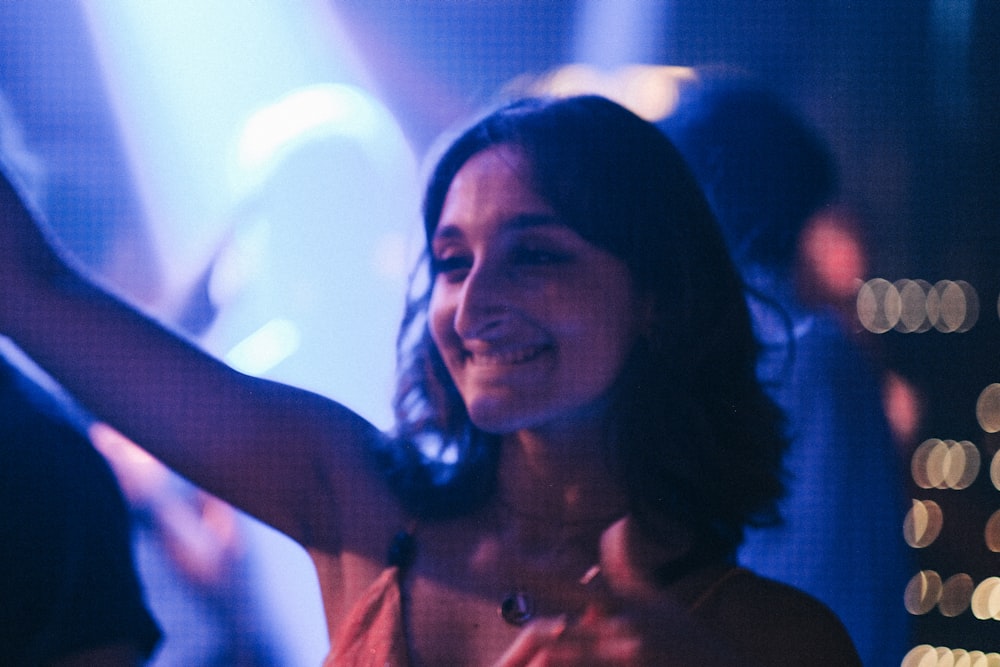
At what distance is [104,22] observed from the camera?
1.57 m

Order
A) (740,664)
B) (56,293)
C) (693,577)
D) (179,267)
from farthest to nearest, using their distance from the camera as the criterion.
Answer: (179,267), (56,293), (693,577), (740,664)

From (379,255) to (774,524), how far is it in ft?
2.58

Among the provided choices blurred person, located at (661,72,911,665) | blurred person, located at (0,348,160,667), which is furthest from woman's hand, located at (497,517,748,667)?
blurred person, located at (0,348,160,667)

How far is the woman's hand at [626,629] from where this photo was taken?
1.00 m

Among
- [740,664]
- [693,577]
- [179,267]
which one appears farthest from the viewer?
[179,267]

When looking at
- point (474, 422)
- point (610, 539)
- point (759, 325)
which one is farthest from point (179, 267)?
point (759, 325)

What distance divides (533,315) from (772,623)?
1.80 feet

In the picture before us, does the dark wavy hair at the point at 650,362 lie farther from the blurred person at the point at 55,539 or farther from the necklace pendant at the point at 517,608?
the blurred person at the point at 55,539

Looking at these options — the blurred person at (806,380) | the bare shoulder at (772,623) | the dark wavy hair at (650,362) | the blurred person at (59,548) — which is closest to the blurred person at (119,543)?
the blurred person at (59,548)

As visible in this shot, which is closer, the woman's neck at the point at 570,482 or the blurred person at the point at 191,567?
the woman's neck at the point at 570,482

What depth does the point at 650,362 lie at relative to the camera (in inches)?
54.2

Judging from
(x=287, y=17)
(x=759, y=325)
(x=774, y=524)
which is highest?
(x=287, y=17)

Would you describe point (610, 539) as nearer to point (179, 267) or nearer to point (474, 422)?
point (474, 422)

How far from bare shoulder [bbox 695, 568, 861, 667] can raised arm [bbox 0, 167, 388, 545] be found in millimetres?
549
